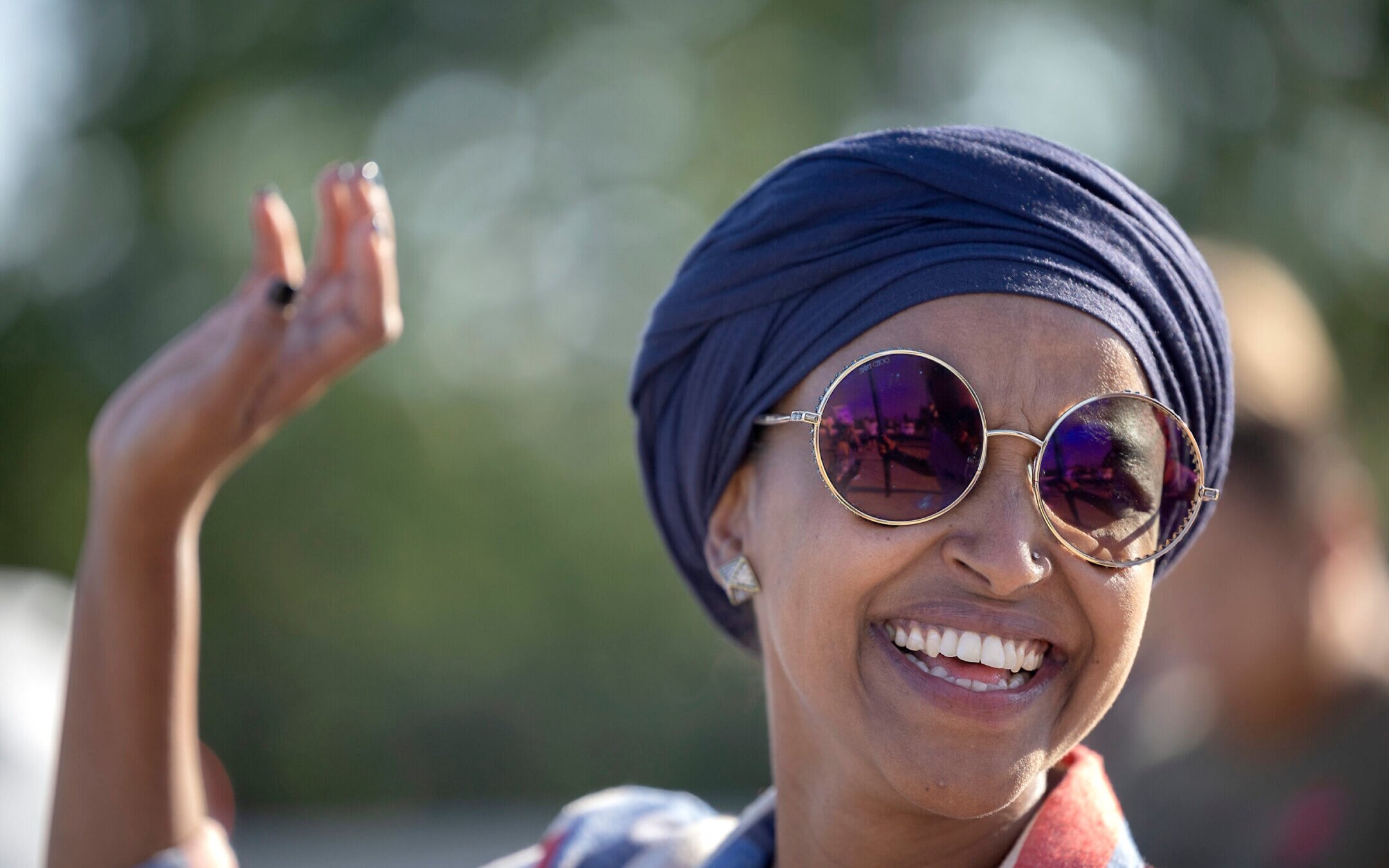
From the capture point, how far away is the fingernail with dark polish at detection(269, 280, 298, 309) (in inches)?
114

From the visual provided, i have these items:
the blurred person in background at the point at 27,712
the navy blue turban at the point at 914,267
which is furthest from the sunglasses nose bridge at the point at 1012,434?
the blurred person in background at the point at 27,712

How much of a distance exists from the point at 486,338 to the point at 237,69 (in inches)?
171

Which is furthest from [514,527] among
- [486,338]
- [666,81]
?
[666,81]

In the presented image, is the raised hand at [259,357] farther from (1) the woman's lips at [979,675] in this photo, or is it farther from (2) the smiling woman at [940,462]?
(1) the woman's lips at [979,675]

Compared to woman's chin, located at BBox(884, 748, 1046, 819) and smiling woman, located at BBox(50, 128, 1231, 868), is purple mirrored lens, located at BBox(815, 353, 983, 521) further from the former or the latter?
woman's chin, located at BBox(884, 748, 1046, 819)

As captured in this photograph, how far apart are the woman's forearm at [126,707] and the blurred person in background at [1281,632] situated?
266cm

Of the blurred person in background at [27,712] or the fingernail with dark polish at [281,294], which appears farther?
the blurred person in background at [27,712]

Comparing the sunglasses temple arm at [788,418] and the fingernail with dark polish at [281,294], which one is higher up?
Answer: the fingernail with dark polish at [281,294]

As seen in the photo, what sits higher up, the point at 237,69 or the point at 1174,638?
the point at 237,69

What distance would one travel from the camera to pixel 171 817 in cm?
271

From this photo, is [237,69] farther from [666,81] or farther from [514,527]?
[514,527]

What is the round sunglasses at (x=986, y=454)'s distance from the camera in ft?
6.37

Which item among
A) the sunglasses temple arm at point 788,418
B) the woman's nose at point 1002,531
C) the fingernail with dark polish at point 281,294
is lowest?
the woman's nose at point 1002,531

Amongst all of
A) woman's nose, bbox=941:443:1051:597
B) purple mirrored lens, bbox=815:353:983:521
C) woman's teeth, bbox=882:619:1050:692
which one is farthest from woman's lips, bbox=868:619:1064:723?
purple mirrored lens, bbox=815:353:983:521
